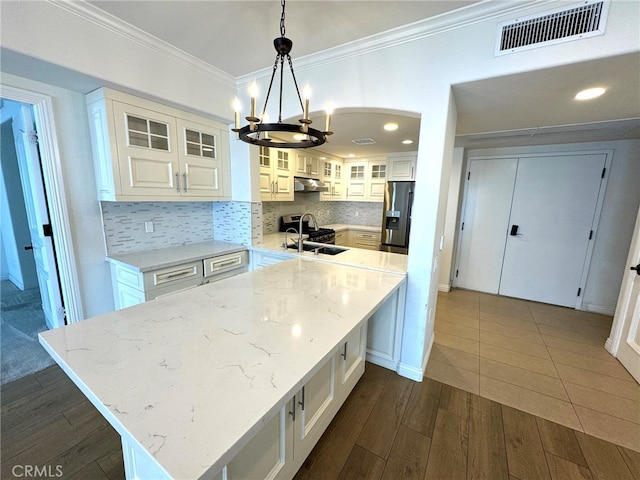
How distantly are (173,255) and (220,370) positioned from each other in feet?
6.37

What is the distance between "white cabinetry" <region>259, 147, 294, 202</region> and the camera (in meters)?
3.34

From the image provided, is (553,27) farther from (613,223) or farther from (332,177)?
(332,177)

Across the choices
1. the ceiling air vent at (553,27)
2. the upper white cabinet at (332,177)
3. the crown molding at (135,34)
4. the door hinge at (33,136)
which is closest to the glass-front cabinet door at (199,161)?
the crown molding at (135,34)

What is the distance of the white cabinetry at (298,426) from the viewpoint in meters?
0.99

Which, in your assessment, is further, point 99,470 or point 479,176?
point 479,176

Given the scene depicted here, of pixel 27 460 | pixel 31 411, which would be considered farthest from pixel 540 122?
pixel 31 411

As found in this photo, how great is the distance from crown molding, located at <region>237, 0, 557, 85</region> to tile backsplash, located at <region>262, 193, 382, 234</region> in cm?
249

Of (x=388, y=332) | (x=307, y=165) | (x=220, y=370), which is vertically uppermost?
(x=307, y=165)

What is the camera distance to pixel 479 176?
A: 409cm

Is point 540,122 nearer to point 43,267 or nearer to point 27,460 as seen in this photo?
point 27,460


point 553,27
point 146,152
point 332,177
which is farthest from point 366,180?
point 146,152

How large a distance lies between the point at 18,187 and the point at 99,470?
426 centimetres

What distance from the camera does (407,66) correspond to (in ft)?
6.09

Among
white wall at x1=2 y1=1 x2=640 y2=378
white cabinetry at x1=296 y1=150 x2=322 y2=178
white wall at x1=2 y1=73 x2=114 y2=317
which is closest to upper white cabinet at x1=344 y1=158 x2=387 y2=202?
white cabinetry at x1=296 y1=150 x2=322 y2=178
